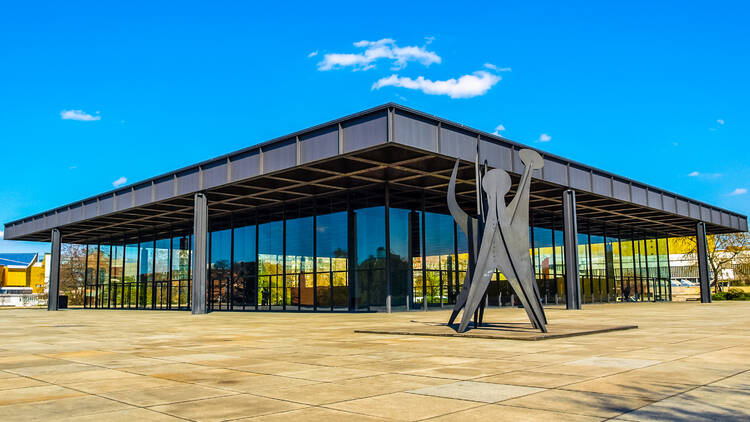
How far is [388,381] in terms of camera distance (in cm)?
745

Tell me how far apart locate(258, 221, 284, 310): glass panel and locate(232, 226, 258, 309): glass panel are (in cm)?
72

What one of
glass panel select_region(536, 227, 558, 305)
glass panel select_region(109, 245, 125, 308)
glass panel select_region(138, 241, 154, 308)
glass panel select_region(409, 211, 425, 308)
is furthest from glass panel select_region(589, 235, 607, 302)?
glass panel select_region(109, 245, 125, 308)

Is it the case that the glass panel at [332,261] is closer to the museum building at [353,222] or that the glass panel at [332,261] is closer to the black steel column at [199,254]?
the museum building at [353,222]

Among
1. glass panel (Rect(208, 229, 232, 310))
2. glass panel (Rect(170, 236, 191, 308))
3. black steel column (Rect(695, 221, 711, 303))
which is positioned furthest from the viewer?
glass panel (Rect(170, 236, 191, 308))

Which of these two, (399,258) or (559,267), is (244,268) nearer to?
(399,258)

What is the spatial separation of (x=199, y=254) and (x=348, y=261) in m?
8.21

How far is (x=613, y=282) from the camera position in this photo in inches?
1938

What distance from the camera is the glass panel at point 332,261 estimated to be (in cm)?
3250

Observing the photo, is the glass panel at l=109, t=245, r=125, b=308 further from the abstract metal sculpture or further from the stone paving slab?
the stone paving slab

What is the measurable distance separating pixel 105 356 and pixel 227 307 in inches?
1192

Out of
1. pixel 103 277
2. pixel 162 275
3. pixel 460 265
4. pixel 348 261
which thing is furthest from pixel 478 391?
pixel 103 277

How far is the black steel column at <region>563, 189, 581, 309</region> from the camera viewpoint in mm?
32344

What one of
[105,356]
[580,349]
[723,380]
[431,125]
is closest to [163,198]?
[431,125]

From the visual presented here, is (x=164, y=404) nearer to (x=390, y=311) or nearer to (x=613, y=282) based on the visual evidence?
(x=390, y=311)
